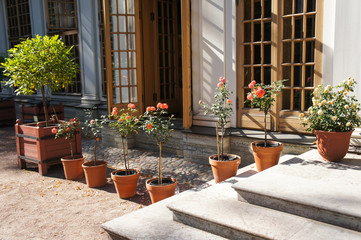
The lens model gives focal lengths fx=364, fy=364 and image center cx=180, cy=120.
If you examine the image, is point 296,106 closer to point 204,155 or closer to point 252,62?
point 252,62

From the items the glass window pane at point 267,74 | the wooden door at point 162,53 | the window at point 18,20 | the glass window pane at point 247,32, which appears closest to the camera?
the glass window pane at point 267,74

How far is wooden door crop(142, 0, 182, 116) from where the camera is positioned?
8281 mm

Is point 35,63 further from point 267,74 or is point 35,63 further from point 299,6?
point 299,6

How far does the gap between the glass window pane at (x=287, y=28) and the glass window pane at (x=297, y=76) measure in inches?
20.6

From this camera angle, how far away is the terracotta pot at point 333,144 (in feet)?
14.6

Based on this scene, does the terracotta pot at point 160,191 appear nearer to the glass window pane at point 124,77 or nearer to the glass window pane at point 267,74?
the glass window pane at point 267,74

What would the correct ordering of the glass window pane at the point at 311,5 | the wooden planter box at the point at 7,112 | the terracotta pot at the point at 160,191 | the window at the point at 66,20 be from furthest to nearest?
1. the wooden planter box at the point at 7,112
2. the window at the point at 66,20
3. the glass window pane at the point at 311,5
4. the terracotta pot at the point at 160,191

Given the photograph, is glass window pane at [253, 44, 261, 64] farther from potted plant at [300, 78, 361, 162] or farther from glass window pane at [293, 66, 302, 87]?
potted plant at [300, 78, 361, 162]

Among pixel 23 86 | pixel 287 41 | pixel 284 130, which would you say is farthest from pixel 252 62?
pixel 23 86

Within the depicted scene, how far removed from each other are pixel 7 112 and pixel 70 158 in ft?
22.2

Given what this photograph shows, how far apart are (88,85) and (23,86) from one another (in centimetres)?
422

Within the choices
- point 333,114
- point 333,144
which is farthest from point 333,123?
point 333,144

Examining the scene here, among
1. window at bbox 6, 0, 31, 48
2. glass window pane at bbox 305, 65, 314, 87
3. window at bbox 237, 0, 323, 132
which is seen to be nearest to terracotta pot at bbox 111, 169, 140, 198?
window at bbox 237, 0, 323, 132

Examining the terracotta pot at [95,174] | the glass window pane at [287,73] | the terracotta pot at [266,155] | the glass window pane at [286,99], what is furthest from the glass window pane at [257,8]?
the terracotta pot at [95,174]
